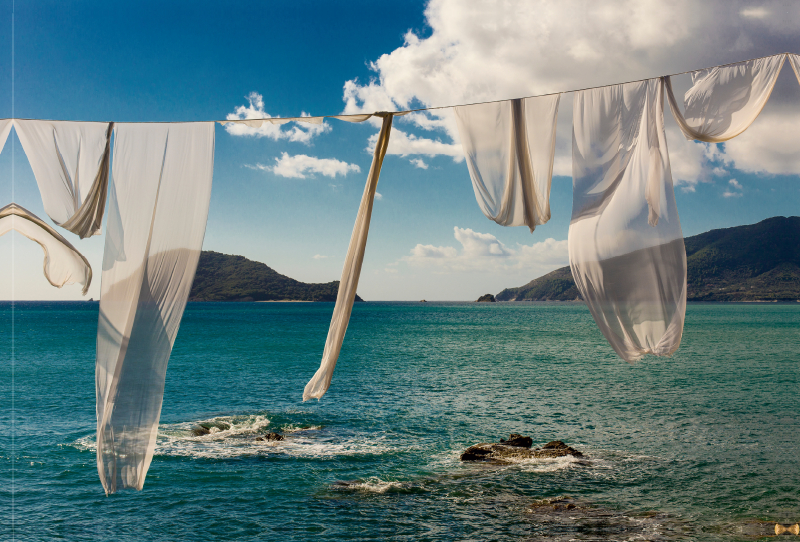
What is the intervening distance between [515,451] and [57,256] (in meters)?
13.4

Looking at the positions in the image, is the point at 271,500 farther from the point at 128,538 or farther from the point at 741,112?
the point at 741,112

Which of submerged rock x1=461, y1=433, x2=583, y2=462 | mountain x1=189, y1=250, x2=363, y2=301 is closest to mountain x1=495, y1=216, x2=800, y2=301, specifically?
mountain x1=189, y1=250, x2=363, y2=301

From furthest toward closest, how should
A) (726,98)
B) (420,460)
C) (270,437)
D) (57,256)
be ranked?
(270,437) → (420,460) → (57,256) → (726,98)

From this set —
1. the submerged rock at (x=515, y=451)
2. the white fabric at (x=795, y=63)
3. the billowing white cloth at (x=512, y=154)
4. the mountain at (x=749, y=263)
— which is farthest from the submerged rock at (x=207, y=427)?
the mountain at (x=749, y=263)

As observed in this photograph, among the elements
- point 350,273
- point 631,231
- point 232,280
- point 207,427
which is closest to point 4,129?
point 350,273

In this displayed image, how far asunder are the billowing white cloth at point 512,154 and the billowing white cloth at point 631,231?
1.21 ft

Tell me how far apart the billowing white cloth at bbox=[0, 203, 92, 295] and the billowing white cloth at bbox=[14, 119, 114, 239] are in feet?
0.51

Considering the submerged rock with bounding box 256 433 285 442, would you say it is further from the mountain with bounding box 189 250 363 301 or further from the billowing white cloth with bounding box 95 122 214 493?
the mountain with bounding box 189 250 363 301

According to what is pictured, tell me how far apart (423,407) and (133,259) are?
20.2m

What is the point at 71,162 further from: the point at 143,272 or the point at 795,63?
the point at 795,63

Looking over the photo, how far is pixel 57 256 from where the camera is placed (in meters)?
4.56

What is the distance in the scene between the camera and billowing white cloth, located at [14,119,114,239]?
4.51 meters

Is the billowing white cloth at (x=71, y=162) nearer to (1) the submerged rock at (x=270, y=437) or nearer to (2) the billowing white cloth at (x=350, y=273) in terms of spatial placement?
(2) the billowing white cloth at (x=350, y=273)

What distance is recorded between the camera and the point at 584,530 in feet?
31.4
